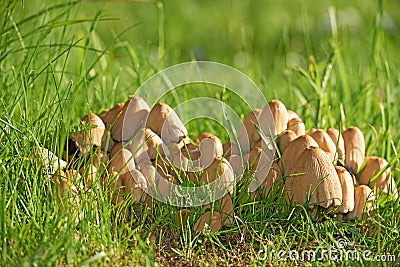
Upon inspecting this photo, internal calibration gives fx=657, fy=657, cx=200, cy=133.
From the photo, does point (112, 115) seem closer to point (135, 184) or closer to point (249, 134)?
point (135, 184)

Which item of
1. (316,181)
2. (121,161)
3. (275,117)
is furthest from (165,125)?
(316,181)

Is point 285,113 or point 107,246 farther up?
point 285,113

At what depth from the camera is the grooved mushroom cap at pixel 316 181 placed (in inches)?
84.6

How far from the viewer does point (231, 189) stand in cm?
217

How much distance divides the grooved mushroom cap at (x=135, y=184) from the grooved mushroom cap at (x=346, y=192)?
0.66 metres

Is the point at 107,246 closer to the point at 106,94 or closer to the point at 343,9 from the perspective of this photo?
the point at 106,94

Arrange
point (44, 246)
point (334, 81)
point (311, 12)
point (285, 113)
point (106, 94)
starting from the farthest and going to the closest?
point (311, 12) → point (334, 81) → point (106, 94) → point (285, 113) → point (44, 246)

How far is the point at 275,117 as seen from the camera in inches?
95.0

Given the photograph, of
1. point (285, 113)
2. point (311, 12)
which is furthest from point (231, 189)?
point (311, 12)

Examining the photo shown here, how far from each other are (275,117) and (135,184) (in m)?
0.60

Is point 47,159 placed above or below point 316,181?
above

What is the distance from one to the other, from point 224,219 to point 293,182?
27cm

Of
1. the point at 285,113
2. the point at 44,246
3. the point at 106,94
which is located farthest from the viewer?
the point at 106,94

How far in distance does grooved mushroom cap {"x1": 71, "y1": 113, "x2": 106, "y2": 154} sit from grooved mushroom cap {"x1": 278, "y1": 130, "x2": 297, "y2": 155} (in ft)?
2.12
